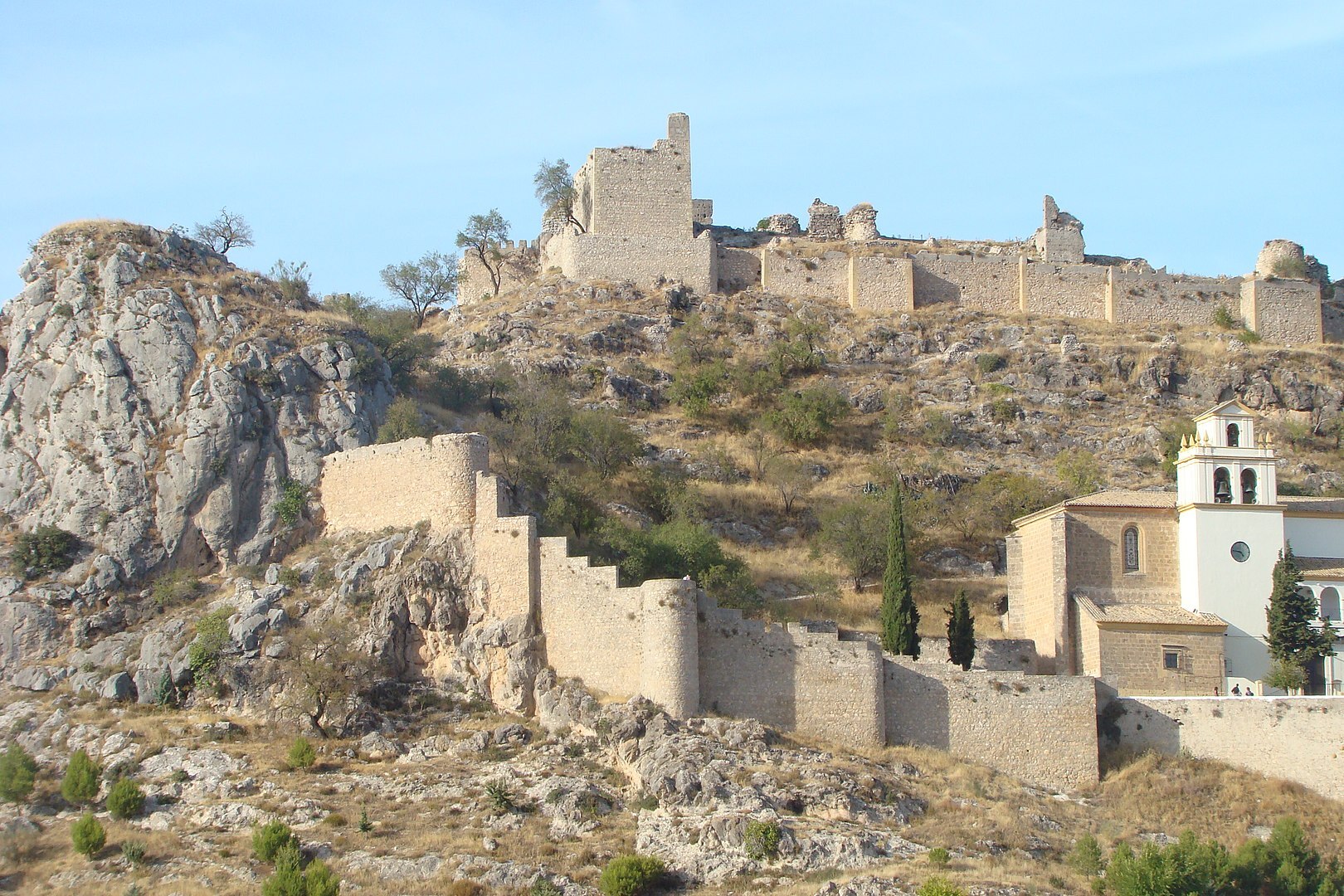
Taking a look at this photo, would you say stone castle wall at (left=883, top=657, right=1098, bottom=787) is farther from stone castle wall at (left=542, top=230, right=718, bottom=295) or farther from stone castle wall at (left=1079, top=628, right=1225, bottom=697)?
stone castle wall at (left=542, top=230, right=718, bottom=295)

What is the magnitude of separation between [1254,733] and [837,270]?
3760 centimetres

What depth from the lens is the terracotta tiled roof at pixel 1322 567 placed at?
44.3 meters

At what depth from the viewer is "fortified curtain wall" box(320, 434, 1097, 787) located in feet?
125

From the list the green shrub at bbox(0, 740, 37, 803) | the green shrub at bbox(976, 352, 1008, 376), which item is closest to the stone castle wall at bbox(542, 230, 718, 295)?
the green shrub at bbox(976, 352, 1008, 376)

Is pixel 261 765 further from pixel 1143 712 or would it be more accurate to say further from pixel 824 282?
pixel 824 282

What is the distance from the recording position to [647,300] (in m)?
69.6

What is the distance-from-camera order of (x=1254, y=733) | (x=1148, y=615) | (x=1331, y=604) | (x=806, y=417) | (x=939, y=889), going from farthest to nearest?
(x=806, y=417) < (x=1331, y=604) < (x=1148, y=615) < (x=1254, y=733) < (x=939, y=889)

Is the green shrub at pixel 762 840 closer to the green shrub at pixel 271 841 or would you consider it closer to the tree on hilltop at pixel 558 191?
the green shrub at pixel 271 841

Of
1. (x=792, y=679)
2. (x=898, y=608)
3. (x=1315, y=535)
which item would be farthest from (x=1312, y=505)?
(x=792, y=679)

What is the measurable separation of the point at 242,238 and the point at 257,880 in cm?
3051

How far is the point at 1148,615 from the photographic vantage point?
4312 centimetres

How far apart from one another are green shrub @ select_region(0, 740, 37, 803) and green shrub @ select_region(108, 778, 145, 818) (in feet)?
7.44

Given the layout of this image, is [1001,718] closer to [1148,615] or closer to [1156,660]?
[1156,660]

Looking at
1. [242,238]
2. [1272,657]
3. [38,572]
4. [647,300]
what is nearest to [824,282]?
[647,300]
